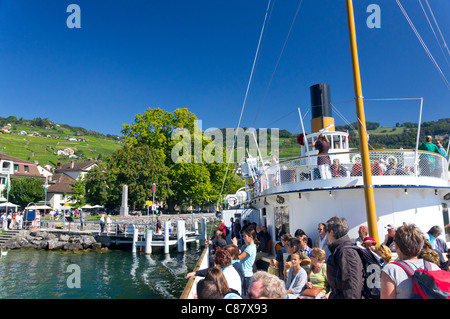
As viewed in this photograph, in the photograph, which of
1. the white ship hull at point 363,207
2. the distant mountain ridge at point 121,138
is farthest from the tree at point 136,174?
the distant mountain ridge at point 121,138

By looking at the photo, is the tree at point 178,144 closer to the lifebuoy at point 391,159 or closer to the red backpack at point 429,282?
the lifebuoy at point 391,159

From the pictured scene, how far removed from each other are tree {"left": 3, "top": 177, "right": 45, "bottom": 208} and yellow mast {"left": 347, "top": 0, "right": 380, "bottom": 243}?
7115 centimetres

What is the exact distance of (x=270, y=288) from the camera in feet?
9.96

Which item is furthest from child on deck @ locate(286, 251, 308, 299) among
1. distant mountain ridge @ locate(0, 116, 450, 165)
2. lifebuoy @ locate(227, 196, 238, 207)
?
distant mountain ridge @ locate(0, 116, 450, 165)

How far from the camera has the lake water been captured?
14836mm

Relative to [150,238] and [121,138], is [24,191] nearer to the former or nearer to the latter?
[121,138]

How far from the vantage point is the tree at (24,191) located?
6294 centimetres

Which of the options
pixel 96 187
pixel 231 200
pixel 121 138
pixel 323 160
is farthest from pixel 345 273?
pixel 121 138

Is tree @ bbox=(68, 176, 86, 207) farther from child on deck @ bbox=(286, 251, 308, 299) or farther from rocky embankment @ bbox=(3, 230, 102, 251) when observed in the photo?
child on deck @ bbox=(286, 251, 308, 299)

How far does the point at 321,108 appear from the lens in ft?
51.0

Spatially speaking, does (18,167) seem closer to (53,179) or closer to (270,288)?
(53,179)

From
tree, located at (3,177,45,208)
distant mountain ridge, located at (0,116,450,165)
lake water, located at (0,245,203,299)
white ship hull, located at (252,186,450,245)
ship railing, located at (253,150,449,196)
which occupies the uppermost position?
distant mountain ridge, located at (0,116,450,165)

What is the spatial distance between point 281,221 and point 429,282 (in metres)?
8.88
